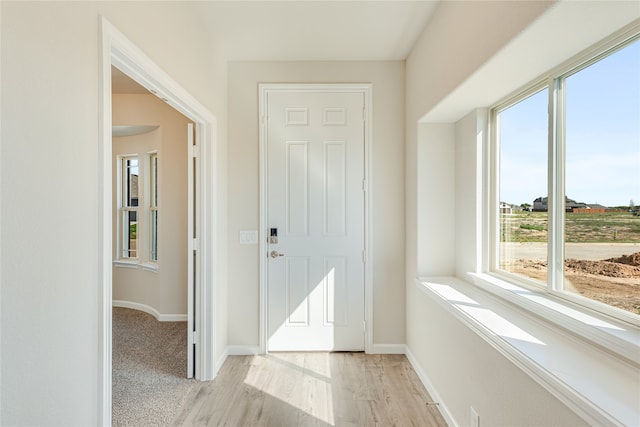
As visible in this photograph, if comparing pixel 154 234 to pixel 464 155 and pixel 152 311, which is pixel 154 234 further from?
pixel 464 155

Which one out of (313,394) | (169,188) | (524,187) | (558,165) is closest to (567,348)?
(558,165)

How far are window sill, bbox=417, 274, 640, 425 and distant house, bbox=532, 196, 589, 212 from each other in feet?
1.42

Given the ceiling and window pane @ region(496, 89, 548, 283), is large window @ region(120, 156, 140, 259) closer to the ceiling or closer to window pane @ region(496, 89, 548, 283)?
the ceiling

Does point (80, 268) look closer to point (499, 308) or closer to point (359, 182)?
point (499, 308)

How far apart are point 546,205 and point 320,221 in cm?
178

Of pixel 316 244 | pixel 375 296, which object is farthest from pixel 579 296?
pixel 316 244

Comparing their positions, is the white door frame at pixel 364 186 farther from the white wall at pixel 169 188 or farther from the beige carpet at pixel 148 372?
the white wall at pixel 169 188

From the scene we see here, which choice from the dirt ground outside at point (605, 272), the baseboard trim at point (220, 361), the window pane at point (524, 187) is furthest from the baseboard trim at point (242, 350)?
the dirt ground outside at point (605, 272)

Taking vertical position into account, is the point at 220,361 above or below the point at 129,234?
below

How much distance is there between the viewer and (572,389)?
100 cm

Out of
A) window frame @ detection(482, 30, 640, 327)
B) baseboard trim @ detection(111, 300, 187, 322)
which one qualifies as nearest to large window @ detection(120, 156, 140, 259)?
baseboard trim @ detection(111, 300, 187, 322)

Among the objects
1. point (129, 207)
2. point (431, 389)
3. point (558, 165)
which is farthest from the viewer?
point (129, 207)

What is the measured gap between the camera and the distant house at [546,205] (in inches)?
58.9

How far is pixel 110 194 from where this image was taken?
1346 millimetres
